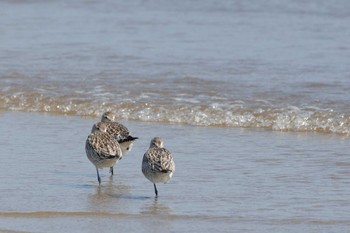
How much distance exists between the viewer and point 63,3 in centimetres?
2195

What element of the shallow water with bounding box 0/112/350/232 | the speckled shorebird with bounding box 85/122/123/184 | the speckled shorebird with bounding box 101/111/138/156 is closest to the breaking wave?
the shallow water with bounding box 0/112/350/232

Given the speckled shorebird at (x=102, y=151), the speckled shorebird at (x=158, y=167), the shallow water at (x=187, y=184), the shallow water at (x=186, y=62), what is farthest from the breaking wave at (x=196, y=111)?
the speckled shorebird at (x=158, y=167)

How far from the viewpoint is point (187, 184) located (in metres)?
8.62

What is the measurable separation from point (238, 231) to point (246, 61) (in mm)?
7662

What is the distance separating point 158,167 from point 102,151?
0.79 m

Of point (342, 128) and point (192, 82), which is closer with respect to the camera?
point (342, 128)

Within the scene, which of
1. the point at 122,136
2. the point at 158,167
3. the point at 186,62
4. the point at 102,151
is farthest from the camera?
the point at 186,62

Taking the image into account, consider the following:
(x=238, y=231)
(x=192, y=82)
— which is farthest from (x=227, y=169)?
(x=192, y=82)

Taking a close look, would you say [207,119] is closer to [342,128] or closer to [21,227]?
[342,128]

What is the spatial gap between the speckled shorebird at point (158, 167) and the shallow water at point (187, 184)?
163mm

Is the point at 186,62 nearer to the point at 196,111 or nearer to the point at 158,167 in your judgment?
the point at 196,111

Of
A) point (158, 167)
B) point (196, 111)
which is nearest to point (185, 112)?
point (196, 111)

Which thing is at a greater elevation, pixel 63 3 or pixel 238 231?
pixel 63 3

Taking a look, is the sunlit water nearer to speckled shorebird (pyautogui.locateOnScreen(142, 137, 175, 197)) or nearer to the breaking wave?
the breaking wave
